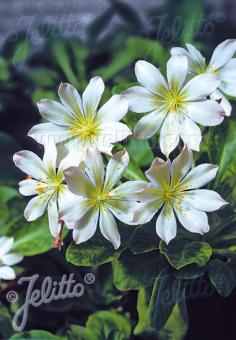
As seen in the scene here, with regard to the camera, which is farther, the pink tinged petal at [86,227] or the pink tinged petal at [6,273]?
the pink tinged petal at [6,273]

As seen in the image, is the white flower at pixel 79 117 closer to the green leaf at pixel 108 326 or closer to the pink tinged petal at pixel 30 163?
the pink tinged petal at pixel 30 163

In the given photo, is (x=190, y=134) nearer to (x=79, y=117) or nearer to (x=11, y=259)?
(x=79, y=117)

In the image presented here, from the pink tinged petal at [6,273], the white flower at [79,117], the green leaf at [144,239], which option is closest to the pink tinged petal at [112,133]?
the white flower at [79,117]

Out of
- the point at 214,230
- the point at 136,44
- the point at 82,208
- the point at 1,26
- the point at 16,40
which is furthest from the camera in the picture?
the point at 1,26

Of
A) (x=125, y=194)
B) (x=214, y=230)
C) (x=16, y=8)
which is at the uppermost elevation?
(x=16, y=8)

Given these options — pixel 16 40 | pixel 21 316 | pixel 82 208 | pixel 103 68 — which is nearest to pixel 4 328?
pixel 21 316

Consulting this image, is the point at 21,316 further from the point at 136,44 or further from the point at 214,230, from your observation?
the point at 136,44
